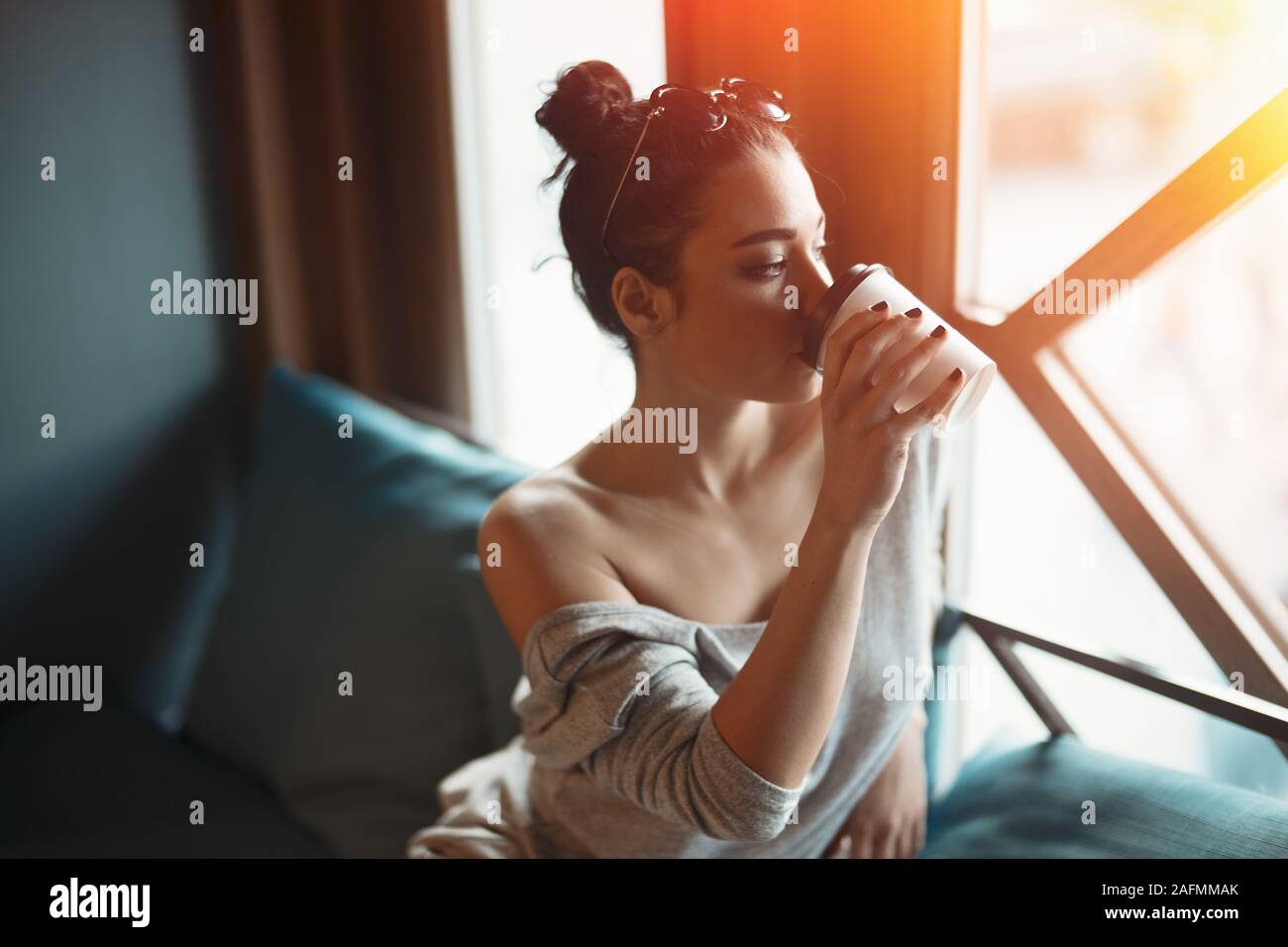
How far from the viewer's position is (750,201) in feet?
2.01

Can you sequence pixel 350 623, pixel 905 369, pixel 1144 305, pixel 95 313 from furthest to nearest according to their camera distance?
pixel 350 623, pixel 95 313, pixel 1144 305, pixel 905 369

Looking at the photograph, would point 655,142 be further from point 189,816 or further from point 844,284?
point 189,816

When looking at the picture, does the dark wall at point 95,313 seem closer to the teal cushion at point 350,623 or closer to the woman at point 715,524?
the teal cushion at point 350,623

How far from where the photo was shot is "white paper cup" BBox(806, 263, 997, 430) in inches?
22.5

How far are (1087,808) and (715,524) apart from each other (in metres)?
0.34

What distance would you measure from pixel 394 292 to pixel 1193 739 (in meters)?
0.76

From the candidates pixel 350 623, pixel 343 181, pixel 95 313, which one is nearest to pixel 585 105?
pixel 343 181

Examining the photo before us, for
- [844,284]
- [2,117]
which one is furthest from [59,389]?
[844,284]

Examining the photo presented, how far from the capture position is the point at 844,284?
0.60 metres

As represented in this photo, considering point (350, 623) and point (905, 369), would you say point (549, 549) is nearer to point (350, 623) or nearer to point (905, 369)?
point (905, 369)

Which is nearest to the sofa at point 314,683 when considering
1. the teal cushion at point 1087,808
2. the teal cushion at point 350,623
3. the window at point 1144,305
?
the teal cushion at point 350,623

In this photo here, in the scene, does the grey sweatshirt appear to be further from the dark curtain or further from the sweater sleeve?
the dark curtain

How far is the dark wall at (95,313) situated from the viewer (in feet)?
2.98

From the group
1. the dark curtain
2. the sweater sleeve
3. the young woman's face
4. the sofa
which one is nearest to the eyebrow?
the young woman's face
